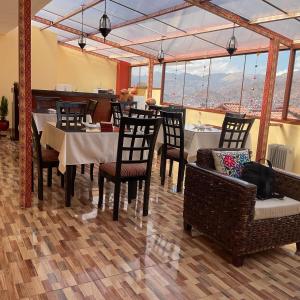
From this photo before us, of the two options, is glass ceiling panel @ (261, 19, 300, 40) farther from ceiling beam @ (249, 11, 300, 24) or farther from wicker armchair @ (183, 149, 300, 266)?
wicker armchair @ (183, 149, 300, 266)

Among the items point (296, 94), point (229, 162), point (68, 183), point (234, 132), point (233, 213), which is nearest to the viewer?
point (233, 213)

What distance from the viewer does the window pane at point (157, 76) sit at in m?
10.3

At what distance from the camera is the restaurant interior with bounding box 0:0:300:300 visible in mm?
2309

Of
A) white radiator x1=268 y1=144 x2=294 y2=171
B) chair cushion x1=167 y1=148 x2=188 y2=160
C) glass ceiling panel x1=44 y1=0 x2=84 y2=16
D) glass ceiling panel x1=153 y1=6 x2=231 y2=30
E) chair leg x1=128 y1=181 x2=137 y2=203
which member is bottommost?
chair leg x1=128 y1=181 x2=137 y2=203

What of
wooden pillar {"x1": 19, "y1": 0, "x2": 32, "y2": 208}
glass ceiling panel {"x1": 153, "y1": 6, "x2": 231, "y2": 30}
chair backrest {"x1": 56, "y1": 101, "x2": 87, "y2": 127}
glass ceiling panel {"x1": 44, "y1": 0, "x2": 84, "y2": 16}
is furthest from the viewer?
glass ceiling panel {"x1": 44, "y1": 0, "x2": 84, "y2": 16}

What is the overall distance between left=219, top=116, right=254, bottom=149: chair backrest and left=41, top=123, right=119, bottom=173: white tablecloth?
1.63 m

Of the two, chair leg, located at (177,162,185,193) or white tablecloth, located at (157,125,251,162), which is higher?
white tablecloth, located at (157,125,251,162)

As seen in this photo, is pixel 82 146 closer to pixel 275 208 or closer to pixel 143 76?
pixel 275 208

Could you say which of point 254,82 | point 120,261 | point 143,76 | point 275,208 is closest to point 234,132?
point 275,208

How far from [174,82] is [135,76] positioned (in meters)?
2.84

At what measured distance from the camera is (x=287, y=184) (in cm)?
290

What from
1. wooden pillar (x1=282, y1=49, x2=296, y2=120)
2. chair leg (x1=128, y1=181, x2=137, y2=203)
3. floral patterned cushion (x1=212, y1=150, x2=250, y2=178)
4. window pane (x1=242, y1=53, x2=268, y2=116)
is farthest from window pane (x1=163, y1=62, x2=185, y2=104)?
floral patterned cushion (x1=212, y1=150, x2=250, y2=178)

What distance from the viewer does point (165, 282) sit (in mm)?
2238

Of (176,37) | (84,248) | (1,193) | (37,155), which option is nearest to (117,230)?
(84,248)
